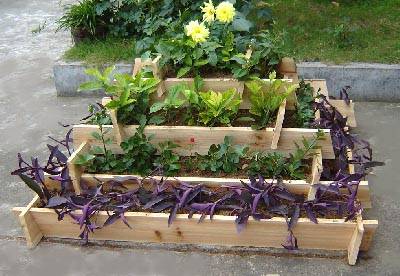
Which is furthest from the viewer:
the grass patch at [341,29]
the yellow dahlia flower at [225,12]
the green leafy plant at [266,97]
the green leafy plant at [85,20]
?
the green leafy plant at [85,20]

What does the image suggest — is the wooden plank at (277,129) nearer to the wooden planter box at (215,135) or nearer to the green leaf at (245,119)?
the wooden planter box at (215,135)

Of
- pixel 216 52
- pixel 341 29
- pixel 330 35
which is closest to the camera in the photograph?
pixel 216 52

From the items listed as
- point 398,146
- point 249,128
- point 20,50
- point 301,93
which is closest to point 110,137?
point 249,128

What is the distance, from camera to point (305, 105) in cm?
A: 347

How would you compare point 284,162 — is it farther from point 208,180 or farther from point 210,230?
point 210,230

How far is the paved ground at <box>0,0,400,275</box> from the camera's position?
2834mm

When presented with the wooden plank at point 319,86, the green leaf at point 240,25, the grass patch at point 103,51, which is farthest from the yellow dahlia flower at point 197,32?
the grass patch at point 103,51

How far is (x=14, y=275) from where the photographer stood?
2.87 metres

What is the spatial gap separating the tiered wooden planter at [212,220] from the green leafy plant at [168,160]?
0.05 metres

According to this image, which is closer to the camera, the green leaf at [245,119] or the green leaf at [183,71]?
the green leaf at [245,119]

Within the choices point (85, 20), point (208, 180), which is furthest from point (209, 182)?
point (85, 20)

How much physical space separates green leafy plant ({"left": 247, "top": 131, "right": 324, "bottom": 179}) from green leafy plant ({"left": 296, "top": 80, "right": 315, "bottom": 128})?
230mm

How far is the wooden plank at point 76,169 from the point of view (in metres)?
3.11

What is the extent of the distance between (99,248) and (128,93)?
0.93m
